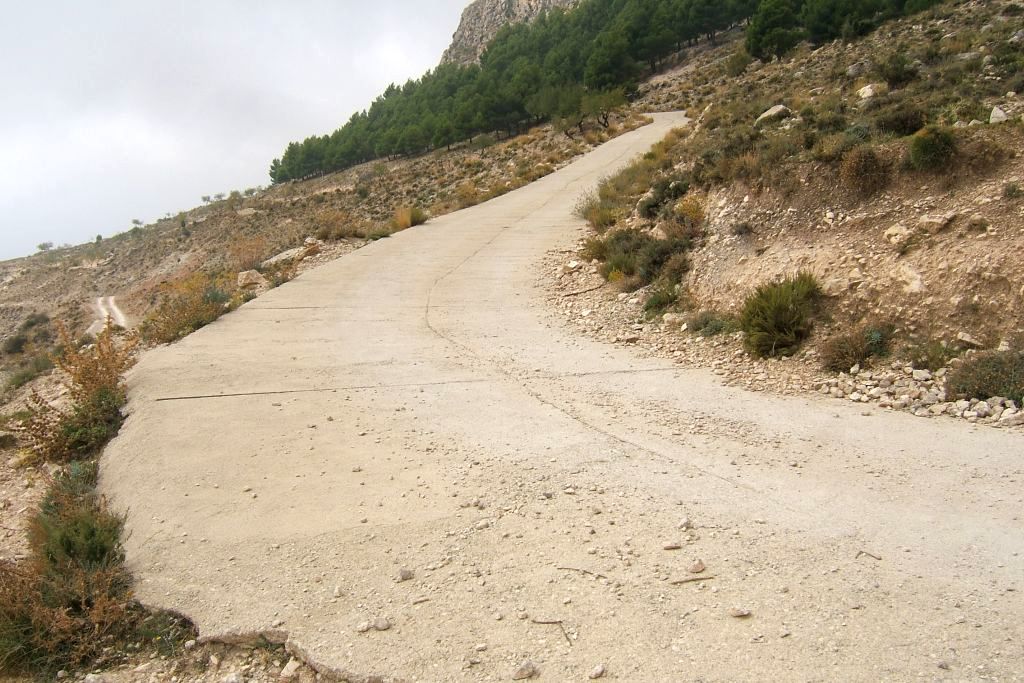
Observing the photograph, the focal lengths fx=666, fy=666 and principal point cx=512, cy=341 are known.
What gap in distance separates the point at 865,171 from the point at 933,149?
984 millimetres

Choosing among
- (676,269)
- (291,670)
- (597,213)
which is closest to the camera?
(291,670)

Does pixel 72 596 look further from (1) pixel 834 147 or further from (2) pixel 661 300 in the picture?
(1) pixel 834 147

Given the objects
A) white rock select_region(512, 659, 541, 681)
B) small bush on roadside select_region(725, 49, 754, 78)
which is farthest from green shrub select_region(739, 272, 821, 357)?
small bush on roadside select_region(725, 49, 754, 78)

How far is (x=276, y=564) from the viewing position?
4855 mm

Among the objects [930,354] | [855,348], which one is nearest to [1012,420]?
[930,354]

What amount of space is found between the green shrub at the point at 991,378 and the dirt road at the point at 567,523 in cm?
70

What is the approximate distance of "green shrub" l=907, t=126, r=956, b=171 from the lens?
966 centimetres

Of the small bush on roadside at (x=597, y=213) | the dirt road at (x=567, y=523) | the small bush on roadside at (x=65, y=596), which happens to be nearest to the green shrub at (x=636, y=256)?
the small bush on roadside at (x=597, y=213)

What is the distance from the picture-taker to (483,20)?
129m

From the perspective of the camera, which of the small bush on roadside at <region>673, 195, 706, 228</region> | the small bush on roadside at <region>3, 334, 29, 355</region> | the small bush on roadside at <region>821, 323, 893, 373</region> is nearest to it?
the small bush on roadside at <region>821, 323, 893, 373</region>

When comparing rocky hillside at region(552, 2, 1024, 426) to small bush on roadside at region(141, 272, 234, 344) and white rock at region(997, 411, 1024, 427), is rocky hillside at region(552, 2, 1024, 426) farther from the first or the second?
small bush on roadside at region(141, 272, 234, 344)

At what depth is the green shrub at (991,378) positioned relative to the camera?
6.59m

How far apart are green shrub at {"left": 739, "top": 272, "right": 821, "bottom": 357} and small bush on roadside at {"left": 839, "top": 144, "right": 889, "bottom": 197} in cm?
225

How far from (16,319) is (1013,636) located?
48.1 m
